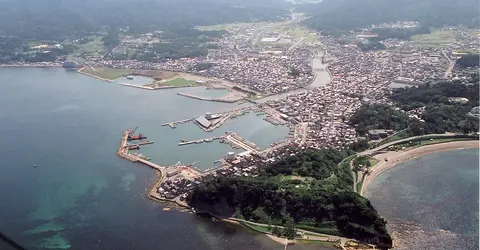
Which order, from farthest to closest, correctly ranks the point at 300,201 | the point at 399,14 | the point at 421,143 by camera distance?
the point at 399,14
the point at 421,143
the point at 300,201

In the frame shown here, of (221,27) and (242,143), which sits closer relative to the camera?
(242,143)

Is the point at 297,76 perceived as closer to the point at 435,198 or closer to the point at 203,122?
the point at 203,122

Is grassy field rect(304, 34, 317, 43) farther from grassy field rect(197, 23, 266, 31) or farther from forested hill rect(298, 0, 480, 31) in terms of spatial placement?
grassy field rect(197, 23, 266, 31)

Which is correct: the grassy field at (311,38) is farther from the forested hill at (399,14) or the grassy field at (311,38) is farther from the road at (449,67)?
the road at (449,67)

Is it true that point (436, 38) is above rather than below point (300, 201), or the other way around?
above

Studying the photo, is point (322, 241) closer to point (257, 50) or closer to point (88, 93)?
point (88, 93)

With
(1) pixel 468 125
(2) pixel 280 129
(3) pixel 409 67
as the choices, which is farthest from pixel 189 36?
(1) pixel 468 125

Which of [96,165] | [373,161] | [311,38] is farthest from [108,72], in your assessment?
[373,161]
